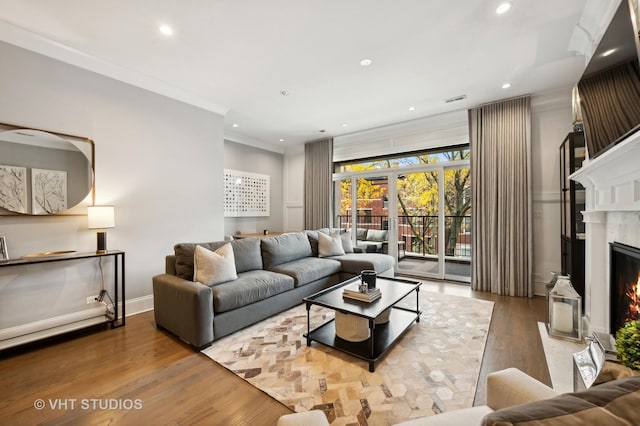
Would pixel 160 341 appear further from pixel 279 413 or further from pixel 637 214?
pixel 637 214

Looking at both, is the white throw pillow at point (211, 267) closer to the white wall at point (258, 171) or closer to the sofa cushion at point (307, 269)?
the sofa cushion at point (307, 269)

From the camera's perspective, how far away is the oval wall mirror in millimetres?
2412

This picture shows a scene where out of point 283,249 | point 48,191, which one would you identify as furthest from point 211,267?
point 48,191

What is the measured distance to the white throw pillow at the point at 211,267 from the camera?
2.54m

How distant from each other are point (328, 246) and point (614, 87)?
3.32 metres

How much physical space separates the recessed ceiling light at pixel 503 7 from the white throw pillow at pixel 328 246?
3212 mm

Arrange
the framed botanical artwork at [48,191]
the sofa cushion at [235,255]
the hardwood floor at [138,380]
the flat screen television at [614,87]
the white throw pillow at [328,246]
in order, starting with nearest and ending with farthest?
the flat screen television at [614,87] < the hardwood floor at [138,380] < the framed botanical artwork at [48,191] < the sofa cushion at [235,255] < the white throw pillow at [328,246]

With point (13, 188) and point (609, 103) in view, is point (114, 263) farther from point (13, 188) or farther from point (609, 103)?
point (609, 103)

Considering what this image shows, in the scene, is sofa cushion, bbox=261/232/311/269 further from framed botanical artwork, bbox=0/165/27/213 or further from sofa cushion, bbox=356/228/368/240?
framed botanical artwork, bbox=0/165/27/213

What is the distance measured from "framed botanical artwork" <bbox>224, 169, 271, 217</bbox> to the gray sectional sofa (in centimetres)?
197

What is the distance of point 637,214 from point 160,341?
3786 millimetres

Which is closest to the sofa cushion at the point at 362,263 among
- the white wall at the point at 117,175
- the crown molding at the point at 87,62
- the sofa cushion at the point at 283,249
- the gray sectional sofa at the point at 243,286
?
the gray sectional sofa at the point at 243,286

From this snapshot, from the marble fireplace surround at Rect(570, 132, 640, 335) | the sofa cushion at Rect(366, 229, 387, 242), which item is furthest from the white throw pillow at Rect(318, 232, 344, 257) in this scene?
the marble fireplace surround at Rect(570, 132, 640, 335)

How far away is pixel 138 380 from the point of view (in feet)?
6.16
